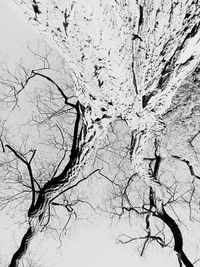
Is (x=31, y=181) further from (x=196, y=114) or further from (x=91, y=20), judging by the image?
(x=91, y=20)

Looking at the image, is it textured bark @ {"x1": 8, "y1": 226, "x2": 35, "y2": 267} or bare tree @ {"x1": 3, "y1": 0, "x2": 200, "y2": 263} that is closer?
bare tree @ {"x1": 3, "y1": 0, "x2": 200, "y2": 263}

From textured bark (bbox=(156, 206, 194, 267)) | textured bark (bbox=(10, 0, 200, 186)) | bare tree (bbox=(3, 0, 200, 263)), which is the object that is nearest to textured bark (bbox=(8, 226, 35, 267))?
textured bark (bbox=(156, 206, 194, 267))

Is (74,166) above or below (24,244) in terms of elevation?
above

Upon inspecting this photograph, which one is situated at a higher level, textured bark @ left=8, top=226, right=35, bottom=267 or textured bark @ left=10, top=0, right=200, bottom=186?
textured bark @ left=10, top=0, right=200, bottom=186

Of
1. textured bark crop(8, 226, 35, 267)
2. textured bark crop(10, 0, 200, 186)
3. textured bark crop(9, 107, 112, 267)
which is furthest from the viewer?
textured bark crop(8, 226, 35, 267)

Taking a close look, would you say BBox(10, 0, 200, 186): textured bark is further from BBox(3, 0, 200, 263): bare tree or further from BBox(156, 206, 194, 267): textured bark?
BBox(156, 206, 194, 267): textured bark

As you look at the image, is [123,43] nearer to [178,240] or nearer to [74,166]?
[74,166]

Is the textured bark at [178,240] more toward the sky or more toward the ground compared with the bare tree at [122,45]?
more toward the ground

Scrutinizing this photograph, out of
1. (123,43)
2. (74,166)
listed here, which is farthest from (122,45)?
(74,166)

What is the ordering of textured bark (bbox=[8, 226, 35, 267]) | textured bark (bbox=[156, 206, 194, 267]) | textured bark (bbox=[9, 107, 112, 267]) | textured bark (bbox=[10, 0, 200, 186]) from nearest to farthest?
textured bark (bbox=[10, 0, 200, 186])
textured bark (bbox=[9, 107, 112, 267])
textured bark (bbox=[8, 226, 35, 267])
textured bark (bbox=[156, 206, 194, 267])

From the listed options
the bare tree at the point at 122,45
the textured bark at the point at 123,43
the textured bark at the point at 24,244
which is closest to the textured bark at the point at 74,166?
the textured bark at the point at 24,244

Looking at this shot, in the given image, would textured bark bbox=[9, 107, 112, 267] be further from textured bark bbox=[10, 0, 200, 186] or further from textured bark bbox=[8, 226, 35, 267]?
textured bark bbox=[10, 0, 200, 186]

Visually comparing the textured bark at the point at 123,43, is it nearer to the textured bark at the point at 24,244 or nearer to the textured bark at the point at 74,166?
the textured bark at the point at 74,166

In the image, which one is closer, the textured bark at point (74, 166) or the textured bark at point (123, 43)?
the textured bark at point (123, 43)
